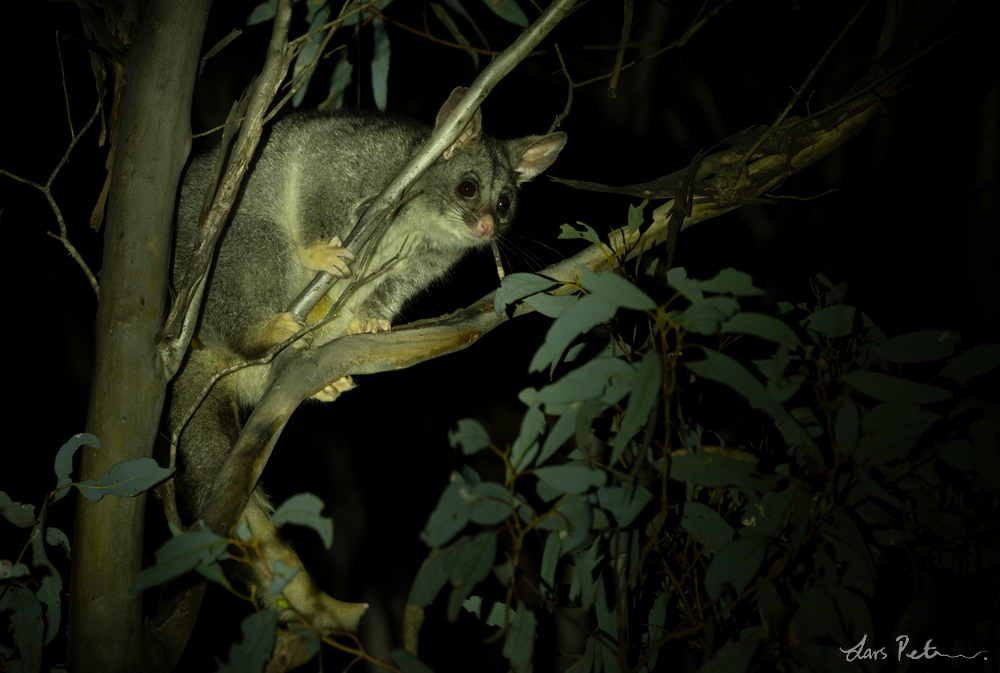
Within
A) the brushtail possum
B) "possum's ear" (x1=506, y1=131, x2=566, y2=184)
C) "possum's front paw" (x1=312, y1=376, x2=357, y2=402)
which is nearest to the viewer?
the brushtail possum

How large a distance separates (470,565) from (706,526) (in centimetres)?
56

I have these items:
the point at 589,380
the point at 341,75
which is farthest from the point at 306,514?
the point at 341,75

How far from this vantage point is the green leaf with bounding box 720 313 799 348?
1131 mm

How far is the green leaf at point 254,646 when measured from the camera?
1.09 m

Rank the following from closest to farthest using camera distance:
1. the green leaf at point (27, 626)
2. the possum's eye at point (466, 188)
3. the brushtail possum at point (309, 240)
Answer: the green leaf at point (27, 626) → the brushtail possum at point (309, 240) → the possum's eye at point (466, 188)

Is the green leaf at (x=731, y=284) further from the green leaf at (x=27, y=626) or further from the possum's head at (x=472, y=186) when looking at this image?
the possum's head at (x=472, y=186)

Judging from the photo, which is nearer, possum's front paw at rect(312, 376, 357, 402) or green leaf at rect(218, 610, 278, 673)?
green leaf at rect(218, 610, 278, 673)

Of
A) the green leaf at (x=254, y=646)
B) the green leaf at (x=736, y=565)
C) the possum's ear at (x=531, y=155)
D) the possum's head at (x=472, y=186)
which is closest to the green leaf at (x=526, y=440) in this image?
the green leaf at (x=736, y=565)

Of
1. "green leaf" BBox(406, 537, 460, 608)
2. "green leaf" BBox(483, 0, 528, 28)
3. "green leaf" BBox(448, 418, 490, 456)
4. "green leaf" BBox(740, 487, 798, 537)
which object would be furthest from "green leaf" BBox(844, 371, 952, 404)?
"green leaf" BBox(483, 0, 528, 28)

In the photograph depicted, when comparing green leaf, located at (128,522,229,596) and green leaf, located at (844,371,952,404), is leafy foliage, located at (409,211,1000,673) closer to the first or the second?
green leaf, located at (844,371,952,404)

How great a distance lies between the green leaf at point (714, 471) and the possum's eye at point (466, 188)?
240cm

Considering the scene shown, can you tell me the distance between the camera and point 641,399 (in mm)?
1091

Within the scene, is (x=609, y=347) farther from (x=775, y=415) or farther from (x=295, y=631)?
(x=295, y=631)

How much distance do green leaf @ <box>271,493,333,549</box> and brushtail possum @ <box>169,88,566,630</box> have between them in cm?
89
